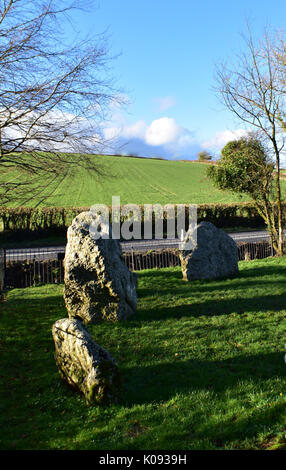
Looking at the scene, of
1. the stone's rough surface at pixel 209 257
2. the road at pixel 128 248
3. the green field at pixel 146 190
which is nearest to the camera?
the stone's rough surface at pixel 209 257

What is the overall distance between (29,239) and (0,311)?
17195 millimetres

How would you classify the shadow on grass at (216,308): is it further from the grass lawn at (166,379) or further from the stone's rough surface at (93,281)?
the stone's rough surface at (93,281)

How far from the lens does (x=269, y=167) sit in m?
19.7

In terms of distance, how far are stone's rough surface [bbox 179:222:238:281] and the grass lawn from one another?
199cm

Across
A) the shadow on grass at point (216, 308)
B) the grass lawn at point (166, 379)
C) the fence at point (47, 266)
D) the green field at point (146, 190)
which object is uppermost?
the green field at point (146, 190)

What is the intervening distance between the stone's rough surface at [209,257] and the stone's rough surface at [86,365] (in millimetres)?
7395

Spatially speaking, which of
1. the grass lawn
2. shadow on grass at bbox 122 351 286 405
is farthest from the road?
shadow on grass at bbox 122 351 286 405

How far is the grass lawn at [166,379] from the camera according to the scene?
453 centimetres

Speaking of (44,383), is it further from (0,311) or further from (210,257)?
(210,257)

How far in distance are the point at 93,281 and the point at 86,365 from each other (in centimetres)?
345

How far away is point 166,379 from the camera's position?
19.8 ft

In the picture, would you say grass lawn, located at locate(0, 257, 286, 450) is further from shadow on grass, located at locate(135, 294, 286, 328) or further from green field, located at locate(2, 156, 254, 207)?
green field, located at locate(2, 156, 254, 207)

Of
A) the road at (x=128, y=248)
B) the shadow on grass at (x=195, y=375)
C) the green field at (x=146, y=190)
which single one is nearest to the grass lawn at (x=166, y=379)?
the shadow on grass at (x=195, y=375)
